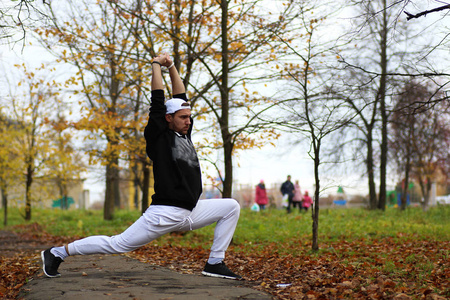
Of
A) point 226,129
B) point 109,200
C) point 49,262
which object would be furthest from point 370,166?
point 49,262

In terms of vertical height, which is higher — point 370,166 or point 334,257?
point 370,166

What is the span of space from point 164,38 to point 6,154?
11.1 m

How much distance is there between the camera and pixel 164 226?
197 inches

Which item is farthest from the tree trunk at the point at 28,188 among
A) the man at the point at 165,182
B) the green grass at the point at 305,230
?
the man at the point at 165,182

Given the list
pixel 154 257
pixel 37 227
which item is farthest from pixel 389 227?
pixel 37 227

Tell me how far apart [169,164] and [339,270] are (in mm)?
2633

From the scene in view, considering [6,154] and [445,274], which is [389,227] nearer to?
[445,274]

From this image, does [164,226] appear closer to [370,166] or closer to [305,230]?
[305,230]

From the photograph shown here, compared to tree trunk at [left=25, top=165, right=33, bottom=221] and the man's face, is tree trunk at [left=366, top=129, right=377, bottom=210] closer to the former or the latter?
tree trunk at [left=25, top=165, right=33, bottom=221]

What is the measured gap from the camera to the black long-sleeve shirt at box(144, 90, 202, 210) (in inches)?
195

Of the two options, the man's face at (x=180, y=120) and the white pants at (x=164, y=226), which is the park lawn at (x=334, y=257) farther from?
the man's face at (x=180, y=120)

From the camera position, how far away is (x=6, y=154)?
65.7 ft

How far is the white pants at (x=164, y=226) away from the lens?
498cm

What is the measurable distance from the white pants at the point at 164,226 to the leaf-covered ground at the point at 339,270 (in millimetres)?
713
